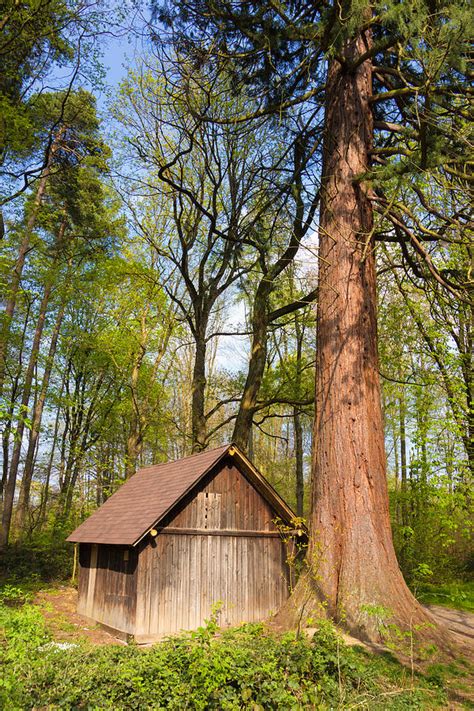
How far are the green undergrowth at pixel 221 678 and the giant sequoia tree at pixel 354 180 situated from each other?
86 cm

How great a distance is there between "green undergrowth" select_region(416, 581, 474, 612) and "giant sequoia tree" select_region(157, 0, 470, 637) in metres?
5.63

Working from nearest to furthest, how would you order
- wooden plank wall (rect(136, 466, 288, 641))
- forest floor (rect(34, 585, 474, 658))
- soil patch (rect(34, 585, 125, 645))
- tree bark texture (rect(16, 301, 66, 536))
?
forest floor (rect(34, 585, 474, 658)) → soil patch (rect(34, 585, 125, 645)) → wooden plank wall (rect(136, 466, 288, 641)) → tree bark texture (rect(16, 301, 66, 536))

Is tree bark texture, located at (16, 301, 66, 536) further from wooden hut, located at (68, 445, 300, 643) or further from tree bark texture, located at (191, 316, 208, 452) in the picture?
wooden hut, located at (68, 445, 300, 643)

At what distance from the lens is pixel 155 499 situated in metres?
13.6

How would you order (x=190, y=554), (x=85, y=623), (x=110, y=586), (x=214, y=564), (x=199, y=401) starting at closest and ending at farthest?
(x=190, y=554) < (x=214, y=564) < (x=110, y=586) < (x=85, y=623) < (x=199, y=401)

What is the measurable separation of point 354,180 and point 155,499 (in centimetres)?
882

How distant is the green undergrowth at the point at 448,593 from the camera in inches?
500

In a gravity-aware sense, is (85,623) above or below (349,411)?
below

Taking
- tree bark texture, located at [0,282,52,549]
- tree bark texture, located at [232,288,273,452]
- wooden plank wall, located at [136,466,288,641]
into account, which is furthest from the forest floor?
tree bark texture, located at [232,288,273,452]

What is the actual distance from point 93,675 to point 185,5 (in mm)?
9848

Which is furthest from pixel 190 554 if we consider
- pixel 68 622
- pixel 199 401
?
pixel 199 401

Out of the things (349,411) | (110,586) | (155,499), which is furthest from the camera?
(155,499)

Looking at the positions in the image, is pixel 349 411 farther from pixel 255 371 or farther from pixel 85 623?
pixel 85 623

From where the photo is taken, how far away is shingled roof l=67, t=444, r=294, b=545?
12430mm
